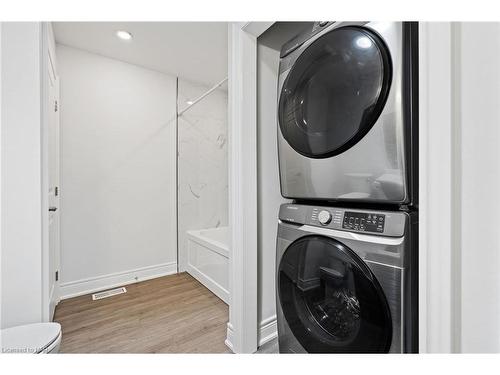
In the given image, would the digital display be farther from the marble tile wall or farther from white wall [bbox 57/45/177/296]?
white wall [bbox 57/45/177/296]

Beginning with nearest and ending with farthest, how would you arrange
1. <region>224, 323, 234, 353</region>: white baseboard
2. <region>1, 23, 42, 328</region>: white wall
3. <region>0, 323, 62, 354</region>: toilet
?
1. <region>0, 323, 62, 354</region>: toilet
2. <region>1, 23, 42, 328</region>: white wall
3. <region>224, 323, 234, 353</region>: white baseboard

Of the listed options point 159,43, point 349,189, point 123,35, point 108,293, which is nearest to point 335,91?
point 349,189

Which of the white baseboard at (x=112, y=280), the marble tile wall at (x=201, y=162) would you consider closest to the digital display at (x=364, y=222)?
the marble tile wall at (x=201, y=162)

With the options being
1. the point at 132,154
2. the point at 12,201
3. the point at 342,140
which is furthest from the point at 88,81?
the point at 342,140

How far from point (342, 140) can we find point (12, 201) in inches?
58.3

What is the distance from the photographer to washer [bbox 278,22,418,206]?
0.80 meters

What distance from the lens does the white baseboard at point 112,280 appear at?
220 centimetres

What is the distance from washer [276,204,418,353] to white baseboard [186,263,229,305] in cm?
96

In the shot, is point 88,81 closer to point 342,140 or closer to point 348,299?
point 342,140

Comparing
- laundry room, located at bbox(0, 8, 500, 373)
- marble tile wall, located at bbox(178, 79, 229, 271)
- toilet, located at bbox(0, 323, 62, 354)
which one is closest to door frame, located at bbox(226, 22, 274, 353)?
laundry room, located at bbox(0, 8, 500, 373)

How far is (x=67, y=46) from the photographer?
7.18ft

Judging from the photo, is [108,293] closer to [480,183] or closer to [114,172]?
[114,172]

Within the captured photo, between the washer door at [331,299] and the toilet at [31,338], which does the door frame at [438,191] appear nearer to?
the washer door at [331,299]

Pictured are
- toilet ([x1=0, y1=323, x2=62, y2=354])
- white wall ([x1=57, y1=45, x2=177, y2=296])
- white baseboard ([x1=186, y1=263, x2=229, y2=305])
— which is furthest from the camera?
white wall ([x1=57, y1=45, x2=177, y2=296])
